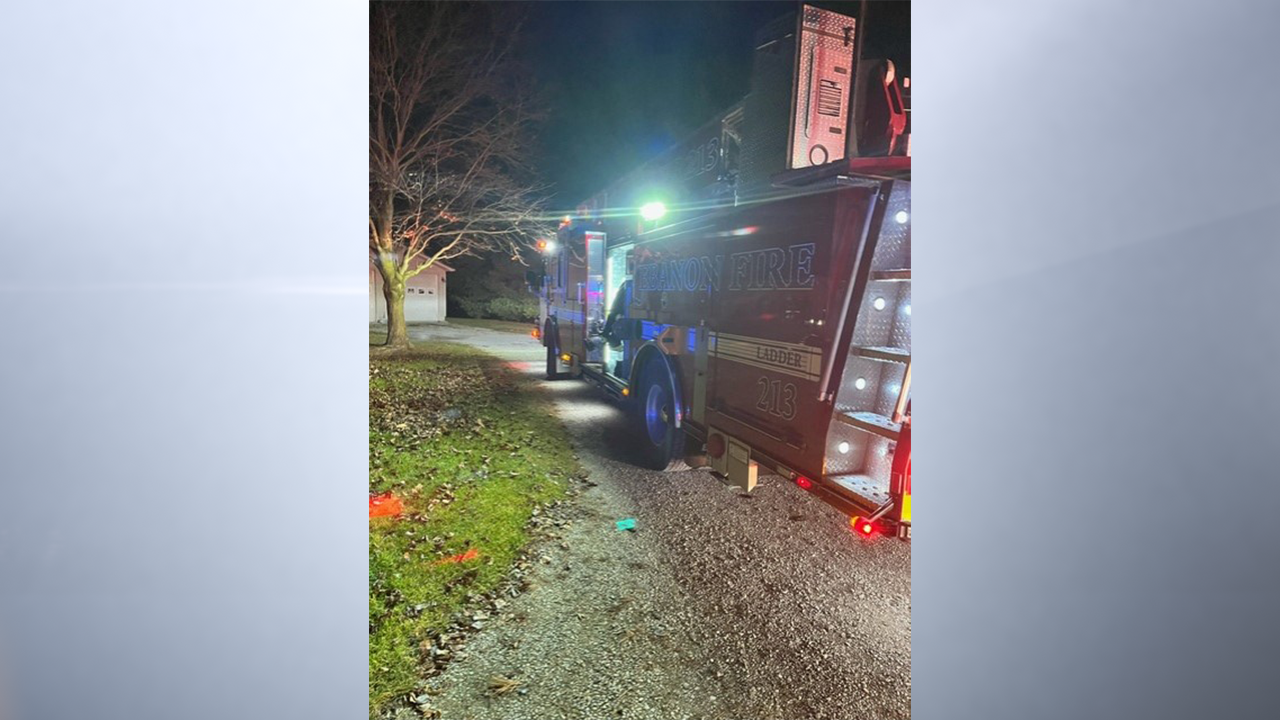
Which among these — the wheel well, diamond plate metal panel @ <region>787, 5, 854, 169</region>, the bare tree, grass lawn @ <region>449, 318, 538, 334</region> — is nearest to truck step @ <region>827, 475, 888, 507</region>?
diamond plate metal panel @ <region>787, 5, 854, 169</region>

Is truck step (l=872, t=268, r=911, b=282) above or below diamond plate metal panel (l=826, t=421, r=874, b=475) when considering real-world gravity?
above

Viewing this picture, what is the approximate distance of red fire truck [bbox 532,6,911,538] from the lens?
3.19 meters

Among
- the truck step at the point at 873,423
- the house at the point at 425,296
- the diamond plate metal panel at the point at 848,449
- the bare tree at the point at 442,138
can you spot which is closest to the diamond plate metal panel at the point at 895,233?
the truck step at the point at 873,423

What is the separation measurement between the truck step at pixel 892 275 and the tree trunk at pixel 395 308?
14.0 metres

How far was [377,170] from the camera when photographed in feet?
Result: 46.7

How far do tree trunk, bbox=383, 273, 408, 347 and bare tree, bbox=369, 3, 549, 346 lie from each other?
3 cm

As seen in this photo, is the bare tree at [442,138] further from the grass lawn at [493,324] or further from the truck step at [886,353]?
the truck step at [886,353]

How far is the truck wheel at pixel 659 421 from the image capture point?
5.35 metres

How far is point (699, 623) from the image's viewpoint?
307 cm

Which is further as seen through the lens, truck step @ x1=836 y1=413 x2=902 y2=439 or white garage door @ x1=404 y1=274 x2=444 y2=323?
white garage door @ x1=404 y1=274 x2=444 y2=323

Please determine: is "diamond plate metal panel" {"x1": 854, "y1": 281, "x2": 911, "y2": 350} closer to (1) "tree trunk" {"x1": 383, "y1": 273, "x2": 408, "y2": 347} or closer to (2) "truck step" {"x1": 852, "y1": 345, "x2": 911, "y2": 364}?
(2) "truck step" {"x1": 852, "y1": 345, "x2": 911, "y2": 364}
